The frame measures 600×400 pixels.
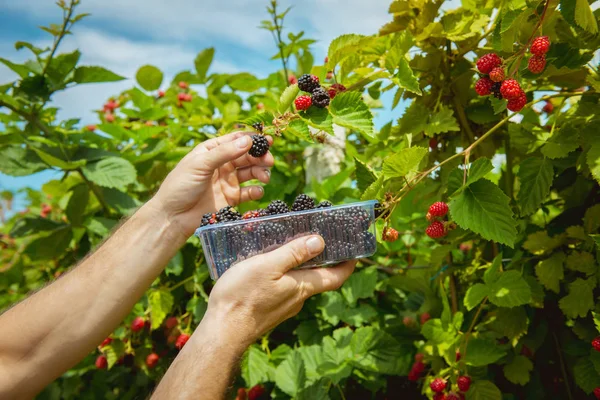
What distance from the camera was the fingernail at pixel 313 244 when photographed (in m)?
1.01

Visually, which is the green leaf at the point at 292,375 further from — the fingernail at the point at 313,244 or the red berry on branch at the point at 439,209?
the red berry on branch at the point at 439,209

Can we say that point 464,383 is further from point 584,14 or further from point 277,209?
point 584,14

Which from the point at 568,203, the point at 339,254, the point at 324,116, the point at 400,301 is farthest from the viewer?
the point at 400,301

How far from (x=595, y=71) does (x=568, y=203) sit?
1.11ft

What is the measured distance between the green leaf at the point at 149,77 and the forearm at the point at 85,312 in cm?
113

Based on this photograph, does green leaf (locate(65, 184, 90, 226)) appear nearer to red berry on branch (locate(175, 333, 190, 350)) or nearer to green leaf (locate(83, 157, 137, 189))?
green leaf (locate(83, 157, 137, 189))

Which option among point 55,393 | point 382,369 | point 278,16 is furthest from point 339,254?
point 55,393

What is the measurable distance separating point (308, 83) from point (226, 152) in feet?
1.03

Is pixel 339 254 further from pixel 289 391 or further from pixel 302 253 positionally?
pixel 289 391

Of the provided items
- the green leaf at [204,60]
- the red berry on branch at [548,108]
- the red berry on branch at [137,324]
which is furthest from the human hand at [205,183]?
the green leaf at [204,60]

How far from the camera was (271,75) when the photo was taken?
2180 millimetres

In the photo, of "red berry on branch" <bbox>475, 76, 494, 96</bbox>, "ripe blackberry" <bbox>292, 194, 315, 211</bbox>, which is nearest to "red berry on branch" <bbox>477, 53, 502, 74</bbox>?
"red berry on branch" <bbox>475, 76, 494, 96</bbox>

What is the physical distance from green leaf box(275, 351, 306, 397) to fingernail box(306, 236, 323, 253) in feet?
1.90

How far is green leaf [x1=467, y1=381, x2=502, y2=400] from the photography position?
1.11m
